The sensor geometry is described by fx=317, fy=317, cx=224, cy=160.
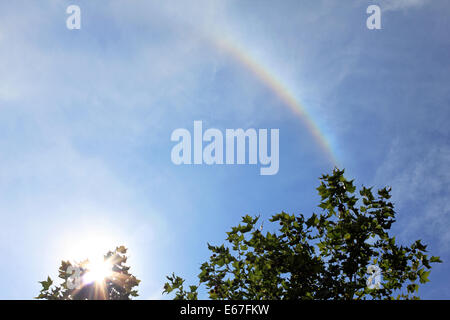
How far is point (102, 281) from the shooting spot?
45.3 ft

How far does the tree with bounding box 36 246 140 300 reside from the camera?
39.2 ft

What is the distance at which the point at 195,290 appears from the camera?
277 inches

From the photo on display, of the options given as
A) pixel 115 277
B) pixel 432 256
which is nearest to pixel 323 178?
pixel 432 256

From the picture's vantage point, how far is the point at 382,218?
672 cm

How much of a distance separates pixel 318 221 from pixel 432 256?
240 centimetres

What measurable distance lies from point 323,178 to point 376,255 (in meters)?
1.94

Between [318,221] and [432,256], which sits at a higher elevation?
[318,221]

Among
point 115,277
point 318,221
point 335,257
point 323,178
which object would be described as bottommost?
point 115,277

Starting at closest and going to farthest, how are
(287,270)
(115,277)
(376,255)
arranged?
(287,270) → (376,255) → (115,277)

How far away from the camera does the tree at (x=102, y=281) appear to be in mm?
11938
